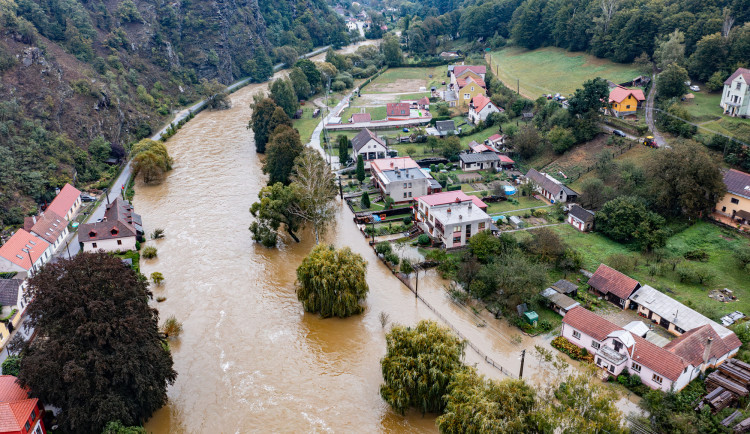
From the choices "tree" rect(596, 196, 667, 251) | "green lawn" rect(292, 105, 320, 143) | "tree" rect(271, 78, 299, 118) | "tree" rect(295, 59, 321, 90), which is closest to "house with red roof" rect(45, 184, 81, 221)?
"green lawn" rect(292, 105, 320, 143)

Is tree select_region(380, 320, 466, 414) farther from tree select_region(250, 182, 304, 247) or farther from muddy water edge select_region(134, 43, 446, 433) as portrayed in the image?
tree select_region(250, 182, 304, 247)

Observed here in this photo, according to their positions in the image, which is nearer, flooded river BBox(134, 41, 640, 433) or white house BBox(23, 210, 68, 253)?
flooded river BBox(134, 41, 640, 433)

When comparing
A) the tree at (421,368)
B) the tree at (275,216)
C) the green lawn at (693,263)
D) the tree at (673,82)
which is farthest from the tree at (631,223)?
the tree at (275,216)

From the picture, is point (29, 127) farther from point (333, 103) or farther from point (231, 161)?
point (333, 103)

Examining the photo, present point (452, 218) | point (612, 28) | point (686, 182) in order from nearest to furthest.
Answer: point (686, 182)
point (452, 218)
point (612, 28)

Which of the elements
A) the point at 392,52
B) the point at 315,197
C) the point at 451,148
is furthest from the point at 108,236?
the point at 392,52

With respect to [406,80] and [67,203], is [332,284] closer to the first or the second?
[67,203]
